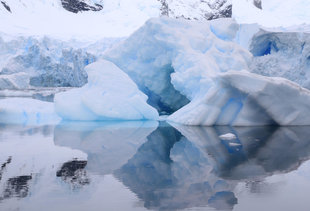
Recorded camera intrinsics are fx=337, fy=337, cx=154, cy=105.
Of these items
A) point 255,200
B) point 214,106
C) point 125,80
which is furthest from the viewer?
point 125,80

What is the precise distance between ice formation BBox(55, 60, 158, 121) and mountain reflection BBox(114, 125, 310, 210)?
271 centimetres

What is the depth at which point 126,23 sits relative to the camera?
63906 millimetres

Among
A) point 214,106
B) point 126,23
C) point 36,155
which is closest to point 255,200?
point 36,155

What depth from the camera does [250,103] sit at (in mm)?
6539

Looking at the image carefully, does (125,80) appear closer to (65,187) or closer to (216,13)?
(65,187)

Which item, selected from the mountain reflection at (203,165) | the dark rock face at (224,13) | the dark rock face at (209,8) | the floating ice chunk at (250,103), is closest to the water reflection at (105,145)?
the mountain reflection at (203,165)

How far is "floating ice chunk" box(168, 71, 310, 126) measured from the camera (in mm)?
6160

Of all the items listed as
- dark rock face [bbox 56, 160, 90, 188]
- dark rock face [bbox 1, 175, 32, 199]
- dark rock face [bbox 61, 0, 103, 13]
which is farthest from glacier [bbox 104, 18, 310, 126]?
dark rock face [bbox 61, 0, 103, 13]

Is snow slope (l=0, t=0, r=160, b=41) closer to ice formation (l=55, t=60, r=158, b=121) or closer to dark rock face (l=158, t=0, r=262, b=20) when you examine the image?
dark rock face (l=158, t=0, r=262, b=20)

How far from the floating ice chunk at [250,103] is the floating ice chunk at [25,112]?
372 centimetres

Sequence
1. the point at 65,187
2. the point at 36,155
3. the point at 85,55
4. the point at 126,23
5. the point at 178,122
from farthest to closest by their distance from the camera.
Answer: the point at 126,23
the point at 85,55
the point at 178,122
the point at 36,155
the point at 65,187

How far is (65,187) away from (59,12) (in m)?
76.6

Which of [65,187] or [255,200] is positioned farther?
[65,187]

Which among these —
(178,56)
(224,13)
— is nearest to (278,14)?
(224,13)
